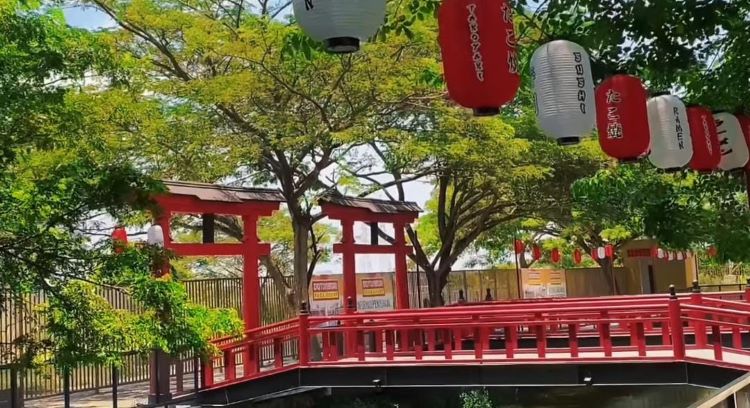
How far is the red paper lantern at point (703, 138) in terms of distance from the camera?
8.50m

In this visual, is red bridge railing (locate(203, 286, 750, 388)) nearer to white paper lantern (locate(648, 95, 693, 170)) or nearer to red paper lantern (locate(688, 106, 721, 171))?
red paper lantern (locate(688, 106, 721, 171))

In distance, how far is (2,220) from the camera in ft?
20.1

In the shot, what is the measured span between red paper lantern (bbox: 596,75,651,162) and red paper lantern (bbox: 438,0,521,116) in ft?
6.07

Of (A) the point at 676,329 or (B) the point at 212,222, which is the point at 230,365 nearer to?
(B) the point at 212,222

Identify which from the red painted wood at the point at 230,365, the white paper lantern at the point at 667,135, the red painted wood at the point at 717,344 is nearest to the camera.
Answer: the white paper lantern at the point at 667,135

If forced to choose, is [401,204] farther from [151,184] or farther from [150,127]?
[151,184]

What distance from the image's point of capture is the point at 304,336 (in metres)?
13.2

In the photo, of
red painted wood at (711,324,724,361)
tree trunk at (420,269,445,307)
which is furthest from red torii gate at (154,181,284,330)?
tree trunk at (420,269,445,307)

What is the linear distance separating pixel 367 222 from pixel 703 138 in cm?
925

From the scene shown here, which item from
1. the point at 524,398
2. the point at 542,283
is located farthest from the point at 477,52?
the point at 542,283

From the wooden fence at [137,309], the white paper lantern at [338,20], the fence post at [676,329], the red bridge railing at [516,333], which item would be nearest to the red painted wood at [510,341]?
the red bridge railing at [516,333]

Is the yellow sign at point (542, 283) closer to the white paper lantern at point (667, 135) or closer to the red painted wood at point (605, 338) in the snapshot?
the red painted wood at point (605, 338)

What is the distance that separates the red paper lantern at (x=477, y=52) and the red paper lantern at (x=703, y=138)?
3494 mm

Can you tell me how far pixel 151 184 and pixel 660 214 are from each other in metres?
6.46
